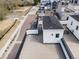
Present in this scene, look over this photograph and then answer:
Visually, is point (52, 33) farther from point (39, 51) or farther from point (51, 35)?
point (39, 51)

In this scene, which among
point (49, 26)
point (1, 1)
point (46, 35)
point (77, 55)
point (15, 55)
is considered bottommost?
point (15, 55)

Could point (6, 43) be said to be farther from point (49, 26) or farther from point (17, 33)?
point (49, 26)

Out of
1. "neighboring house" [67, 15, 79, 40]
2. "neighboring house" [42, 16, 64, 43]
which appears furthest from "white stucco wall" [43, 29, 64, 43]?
"neighboring house" [67, 15, 79, 40]

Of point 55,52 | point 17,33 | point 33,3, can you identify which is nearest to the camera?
point 55,52

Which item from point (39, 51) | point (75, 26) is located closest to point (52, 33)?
point (39, 51)

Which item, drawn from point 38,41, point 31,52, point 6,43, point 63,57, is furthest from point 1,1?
point 63,57

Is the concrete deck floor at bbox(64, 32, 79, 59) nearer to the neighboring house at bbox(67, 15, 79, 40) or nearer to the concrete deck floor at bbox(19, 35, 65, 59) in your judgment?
the neighboring house at bbox(67, 15, 79, 40)

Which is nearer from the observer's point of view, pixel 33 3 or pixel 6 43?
pixel 6 43
